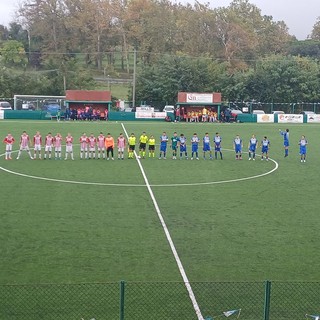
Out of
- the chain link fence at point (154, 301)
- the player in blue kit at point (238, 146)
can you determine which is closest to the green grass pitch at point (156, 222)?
the chain link fence at point (154, 301)

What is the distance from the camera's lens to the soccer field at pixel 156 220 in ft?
47.3

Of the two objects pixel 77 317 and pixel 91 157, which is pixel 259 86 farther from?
pixel 77 317

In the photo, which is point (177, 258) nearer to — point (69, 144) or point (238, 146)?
point (69, 144)

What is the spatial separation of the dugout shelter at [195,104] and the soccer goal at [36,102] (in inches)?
503

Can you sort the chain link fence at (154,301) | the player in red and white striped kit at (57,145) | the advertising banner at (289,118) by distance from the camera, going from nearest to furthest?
1. the chain link fence at (154,301)
2. the player in red and white striped kit at (57,145)
3. the advertising banner at (289,118)

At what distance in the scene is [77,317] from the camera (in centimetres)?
1156

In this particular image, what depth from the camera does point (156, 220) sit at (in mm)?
19141

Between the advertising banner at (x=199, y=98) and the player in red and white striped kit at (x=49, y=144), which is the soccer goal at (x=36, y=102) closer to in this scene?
the advertising banner at (x=199, y=98)

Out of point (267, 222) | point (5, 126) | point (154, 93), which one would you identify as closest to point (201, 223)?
point (267, 222)

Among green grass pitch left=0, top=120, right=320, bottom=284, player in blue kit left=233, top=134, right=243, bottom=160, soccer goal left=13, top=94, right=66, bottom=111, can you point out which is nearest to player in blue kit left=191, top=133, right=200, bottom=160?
green grass pitch left=0, top=120, right=320, bottom=284

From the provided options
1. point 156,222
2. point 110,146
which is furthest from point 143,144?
point 156,222

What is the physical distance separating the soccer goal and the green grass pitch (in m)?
33.6

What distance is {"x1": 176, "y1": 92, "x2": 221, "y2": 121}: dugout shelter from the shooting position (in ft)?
199

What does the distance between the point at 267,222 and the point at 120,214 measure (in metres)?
4.75
